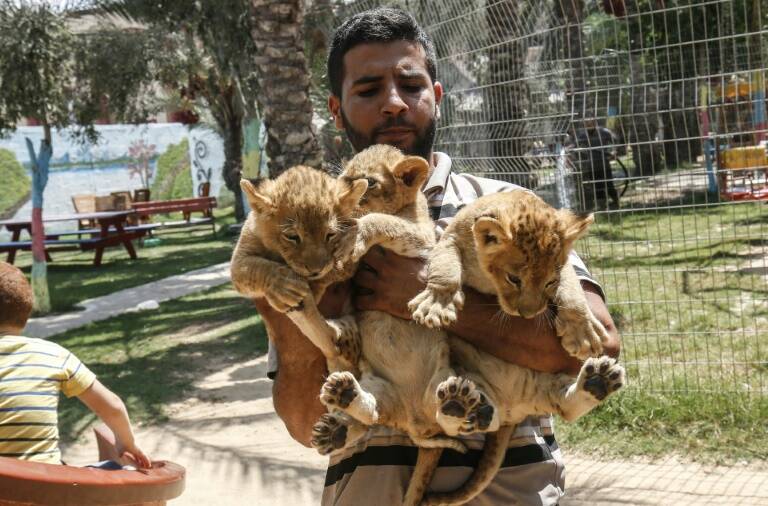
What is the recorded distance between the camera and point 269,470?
762 cm

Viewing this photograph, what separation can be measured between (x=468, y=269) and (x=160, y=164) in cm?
3395

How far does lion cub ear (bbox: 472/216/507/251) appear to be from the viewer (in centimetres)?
288

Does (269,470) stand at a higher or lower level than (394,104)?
lower

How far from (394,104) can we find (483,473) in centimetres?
142

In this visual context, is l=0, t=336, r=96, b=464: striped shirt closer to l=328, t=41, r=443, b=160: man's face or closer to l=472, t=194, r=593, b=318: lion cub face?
l=328, t=41, r=443, b=160: man's face

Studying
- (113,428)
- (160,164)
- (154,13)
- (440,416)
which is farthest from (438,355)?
(160,164)

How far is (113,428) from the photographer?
16.5 ft

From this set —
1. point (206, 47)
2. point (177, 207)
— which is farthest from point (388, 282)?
point (177, 207)

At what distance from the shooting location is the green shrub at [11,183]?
97.9 ft

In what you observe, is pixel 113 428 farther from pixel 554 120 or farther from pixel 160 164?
pixel 160 164

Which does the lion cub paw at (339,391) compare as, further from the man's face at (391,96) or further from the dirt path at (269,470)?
the dirt path at (269,470)

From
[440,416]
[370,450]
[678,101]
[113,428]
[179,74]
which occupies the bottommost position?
[113,428]

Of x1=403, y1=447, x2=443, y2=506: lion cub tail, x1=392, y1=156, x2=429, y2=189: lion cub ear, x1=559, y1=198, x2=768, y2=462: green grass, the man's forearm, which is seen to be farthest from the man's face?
x1=559, y1=198, x2=768, y2=462: green grass

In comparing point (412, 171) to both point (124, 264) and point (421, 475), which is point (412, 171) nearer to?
point (421, 475)
